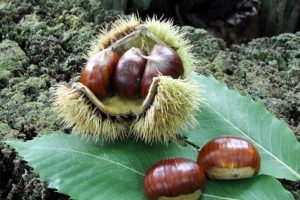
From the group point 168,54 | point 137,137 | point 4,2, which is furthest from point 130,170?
point 4,2

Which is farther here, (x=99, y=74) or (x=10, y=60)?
(x=10, y=60)

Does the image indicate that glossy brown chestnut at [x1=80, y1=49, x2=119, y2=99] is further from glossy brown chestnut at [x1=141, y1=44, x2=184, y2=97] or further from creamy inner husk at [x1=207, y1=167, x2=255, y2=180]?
creamy inner husk at [x1=207, y1=167, x2=255, y2=180]

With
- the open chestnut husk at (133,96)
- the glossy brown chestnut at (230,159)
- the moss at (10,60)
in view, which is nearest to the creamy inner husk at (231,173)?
the glossy brown chestnut at (230,159)

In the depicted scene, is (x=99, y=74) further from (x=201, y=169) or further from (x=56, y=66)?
(x=56, y=66)

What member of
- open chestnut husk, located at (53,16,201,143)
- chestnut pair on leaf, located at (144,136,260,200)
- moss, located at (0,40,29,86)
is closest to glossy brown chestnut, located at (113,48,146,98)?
open chestnut husk, located at (53,16,201,143)

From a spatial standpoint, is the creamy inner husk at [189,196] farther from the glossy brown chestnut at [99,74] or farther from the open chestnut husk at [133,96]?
the glossy brown chestnut at [99,74]

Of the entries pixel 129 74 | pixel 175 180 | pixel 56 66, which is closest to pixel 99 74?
pixel 129 74
